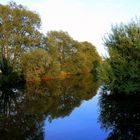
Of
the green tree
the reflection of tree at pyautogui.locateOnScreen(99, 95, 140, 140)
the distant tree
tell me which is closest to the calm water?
the reflection of tree at pyautogui.locateOnScreen(99, 95, 140, 140)

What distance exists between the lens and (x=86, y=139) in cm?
1597

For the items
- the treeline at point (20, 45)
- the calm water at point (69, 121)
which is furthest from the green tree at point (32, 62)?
the calm water at point (69, 121)

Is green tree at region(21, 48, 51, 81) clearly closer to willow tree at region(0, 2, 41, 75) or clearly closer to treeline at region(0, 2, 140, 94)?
treeline at region(0, 2, 140, 94)

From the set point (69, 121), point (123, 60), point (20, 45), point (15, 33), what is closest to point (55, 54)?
point (20, 45)

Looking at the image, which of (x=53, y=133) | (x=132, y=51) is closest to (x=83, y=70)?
(x=132, y=51)

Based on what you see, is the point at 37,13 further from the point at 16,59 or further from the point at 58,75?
the point at 58,75

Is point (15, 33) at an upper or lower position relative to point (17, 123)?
upper

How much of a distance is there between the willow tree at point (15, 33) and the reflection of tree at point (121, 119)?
32205 mm

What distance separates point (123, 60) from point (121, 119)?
11206 millimetres

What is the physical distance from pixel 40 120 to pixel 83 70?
69.9 meters

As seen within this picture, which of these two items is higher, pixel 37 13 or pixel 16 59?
pixel 37 13

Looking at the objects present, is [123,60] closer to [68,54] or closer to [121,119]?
[121,119]

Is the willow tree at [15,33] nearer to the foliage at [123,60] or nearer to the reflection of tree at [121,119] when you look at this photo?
Answer: the foliage at [123,60]

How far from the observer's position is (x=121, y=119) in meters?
20.5
